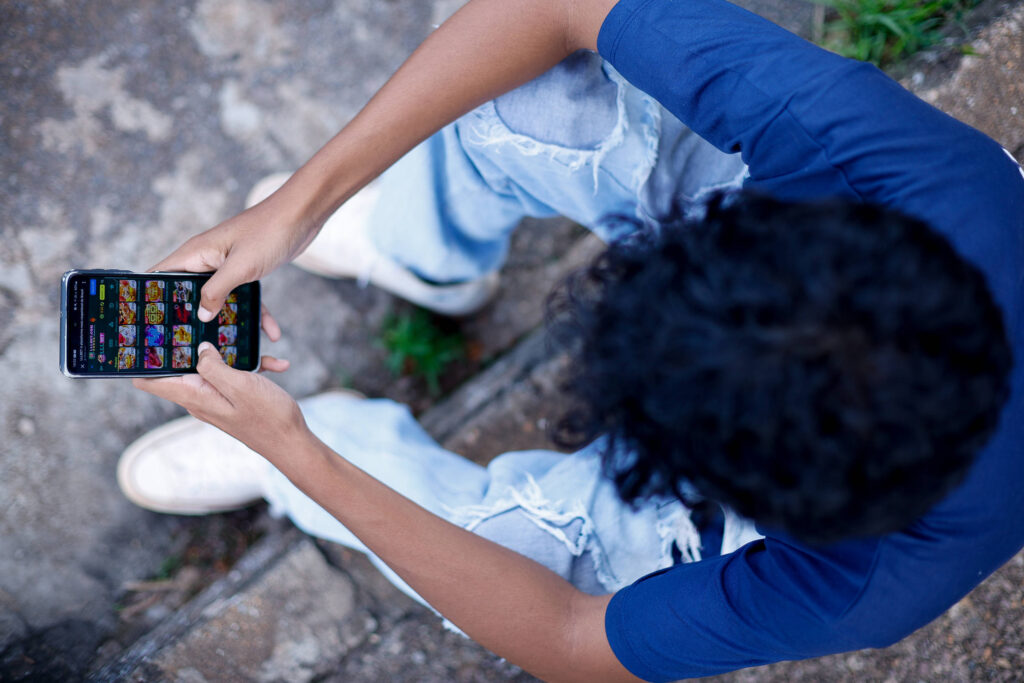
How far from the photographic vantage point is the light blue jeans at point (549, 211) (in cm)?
108

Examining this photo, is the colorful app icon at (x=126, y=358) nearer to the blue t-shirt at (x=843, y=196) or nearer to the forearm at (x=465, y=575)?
the forearm at (x=465, y=575)

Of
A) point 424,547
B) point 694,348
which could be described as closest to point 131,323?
point 424,547

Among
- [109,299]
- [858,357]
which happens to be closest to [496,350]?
[109,299]

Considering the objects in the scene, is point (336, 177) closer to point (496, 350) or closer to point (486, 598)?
point (486, 598)

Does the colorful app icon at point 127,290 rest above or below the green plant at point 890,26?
below

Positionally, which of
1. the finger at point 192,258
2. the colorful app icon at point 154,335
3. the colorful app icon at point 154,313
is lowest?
the colorful app icon at point 154,335

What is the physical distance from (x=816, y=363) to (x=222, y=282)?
32.5 inches

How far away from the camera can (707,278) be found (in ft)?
2.11

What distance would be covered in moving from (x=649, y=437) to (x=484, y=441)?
0.97m

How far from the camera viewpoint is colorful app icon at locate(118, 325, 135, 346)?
1.02m

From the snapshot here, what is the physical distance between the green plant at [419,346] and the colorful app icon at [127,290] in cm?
79

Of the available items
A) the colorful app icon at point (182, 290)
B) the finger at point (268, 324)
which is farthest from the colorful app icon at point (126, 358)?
the finger at point (268, 324)

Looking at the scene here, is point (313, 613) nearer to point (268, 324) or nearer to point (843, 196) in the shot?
point (268, 324)

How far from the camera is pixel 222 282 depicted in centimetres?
98
